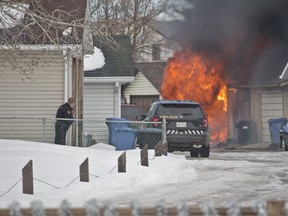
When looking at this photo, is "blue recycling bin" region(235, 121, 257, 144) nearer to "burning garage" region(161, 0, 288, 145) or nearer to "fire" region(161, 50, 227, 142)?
"burning garage" region(161, 0, 288, 145)

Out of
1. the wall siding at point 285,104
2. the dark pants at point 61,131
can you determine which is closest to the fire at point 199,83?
the wall siding at point 285,104

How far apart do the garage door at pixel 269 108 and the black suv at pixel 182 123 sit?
958cm

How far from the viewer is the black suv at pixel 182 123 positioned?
15.2m

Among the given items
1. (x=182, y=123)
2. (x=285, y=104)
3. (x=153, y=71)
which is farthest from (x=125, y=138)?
(x=153, y=71)

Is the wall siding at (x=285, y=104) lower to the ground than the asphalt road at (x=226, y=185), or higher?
higher

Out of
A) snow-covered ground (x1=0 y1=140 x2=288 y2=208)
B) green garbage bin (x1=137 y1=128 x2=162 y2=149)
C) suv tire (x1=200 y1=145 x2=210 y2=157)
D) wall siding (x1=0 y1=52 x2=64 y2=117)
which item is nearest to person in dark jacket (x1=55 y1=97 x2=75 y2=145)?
wall siding (x1=0 y1=52 x2=64 y2=117)

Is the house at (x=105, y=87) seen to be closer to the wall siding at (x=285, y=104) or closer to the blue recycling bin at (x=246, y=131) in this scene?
the blue recycling bin at (x=246, y=131)

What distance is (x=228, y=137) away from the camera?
2562 centimetres

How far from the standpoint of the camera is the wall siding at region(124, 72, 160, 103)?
38188 mm

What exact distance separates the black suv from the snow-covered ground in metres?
2.29

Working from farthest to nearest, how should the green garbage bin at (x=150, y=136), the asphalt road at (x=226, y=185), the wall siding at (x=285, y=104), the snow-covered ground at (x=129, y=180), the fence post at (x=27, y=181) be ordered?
the wall siding at (x=285, y=104) → the green garbage bin at (x=150, y=136) → the asphalt road at (x=226, y=185) → the snow-covered ground at (x=129, y=180) → the fence post at (x=27, y=181)

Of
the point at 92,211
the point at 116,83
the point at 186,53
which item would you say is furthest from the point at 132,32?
the point at 92,211

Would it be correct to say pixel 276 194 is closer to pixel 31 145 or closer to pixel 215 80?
pixel 31 145

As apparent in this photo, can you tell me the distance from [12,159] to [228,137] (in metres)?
17.1
